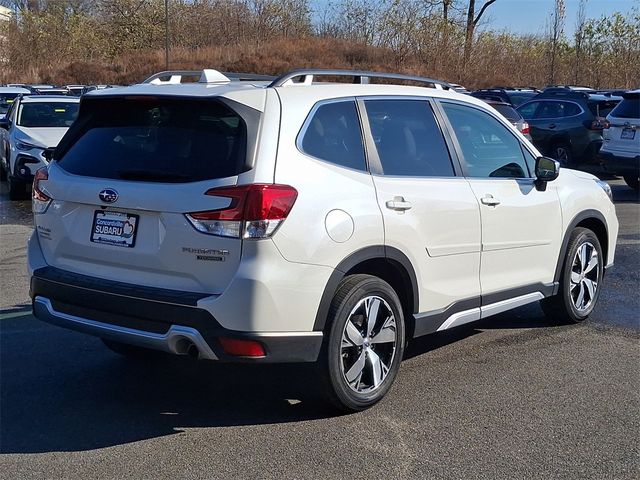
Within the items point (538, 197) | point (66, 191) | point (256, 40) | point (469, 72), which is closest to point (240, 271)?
point (66, 191)

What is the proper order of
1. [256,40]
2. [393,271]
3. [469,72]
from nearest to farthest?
[393,271] < [469,72] < [256,40]

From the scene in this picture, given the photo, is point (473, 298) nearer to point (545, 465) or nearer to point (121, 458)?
point (545, 465)

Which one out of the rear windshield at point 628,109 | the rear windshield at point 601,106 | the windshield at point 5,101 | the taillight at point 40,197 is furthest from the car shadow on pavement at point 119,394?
the windshield at point 5,101

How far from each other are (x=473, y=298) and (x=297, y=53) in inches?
1502

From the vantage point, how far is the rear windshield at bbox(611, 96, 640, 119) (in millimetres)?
14651

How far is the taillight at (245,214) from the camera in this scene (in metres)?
4.05

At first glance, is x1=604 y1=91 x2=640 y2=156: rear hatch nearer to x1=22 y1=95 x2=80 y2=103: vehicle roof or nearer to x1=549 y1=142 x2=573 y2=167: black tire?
x1=549 y1=142 x2=573 y2=167: black tire

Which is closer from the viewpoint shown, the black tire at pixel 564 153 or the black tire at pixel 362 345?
the black tire at pixel 362 345

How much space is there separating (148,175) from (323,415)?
1681mm

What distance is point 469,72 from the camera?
1521 inches

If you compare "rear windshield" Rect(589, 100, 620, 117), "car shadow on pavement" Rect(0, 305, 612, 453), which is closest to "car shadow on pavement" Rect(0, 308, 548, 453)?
"car shadow on pavement" Rect(0, 305, 612, 453)

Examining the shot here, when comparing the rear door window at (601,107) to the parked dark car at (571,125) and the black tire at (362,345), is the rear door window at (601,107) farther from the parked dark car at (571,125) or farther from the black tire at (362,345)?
the black tire at (362,345)

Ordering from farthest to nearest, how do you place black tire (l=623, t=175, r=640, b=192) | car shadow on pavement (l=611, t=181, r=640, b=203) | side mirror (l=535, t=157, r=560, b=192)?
1. black tire (l=623, t=175, r=640, b=192)
2. car shadow on pavement (l=611, t=181, r=640, b=203)
3. side mirror (l=535, t=157, r=560, b=192)

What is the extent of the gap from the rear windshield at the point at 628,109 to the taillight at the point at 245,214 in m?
12.2
